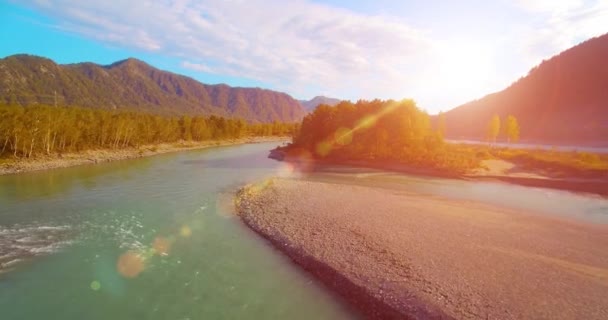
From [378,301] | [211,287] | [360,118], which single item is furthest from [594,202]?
[360,118]

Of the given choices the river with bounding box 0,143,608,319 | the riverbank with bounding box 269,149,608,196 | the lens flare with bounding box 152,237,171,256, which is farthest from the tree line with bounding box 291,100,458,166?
the lens flare with bounding box 152,237,171,256

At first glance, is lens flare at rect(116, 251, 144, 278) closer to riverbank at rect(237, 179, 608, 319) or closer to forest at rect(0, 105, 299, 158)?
riverbank at rect(237, 179, 608, 319)

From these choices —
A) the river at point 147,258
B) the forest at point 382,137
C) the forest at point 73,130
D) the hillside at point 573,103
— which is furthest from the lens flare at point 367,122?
the hillside at point 573,103

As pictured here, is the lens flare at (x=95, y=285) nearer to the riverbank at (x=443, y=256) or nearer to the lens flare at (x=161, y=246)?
the lens flare at (x=161, y=246)

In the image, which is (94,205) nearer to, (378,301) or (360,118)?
(378,301)

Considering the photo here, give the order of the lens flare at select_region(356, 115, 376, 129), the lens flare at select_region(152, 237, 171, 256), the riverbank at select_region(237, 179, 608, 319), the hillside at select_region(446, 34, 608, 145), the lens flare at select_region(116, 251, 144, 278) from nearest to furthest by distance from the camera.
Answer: the riverbank at select_region(237, 179, 608, 319) < the lens flare at select_region(116, 251, 144, 278) < the lens flare at select_region(152, 237, 171, 256) < the lens flare at select_region(356, 115, 376, 129) < the hillside at select_region(446, 34, 608, 145)

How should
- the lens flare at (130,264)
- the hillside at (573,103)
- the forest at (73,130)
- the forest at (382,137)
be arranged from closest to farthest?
the lens flare at (130,264)
the forest at (73,130)
the forest at (382,137)
the hillside at (573,103)

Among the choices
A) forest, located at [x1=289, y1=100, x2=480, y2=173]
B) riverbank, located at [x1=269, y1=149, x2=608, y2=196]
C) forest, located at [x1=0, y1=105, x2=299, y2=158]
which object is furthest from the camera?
forest, located at [x1=289, y1=100, x2=480, y2=173]
